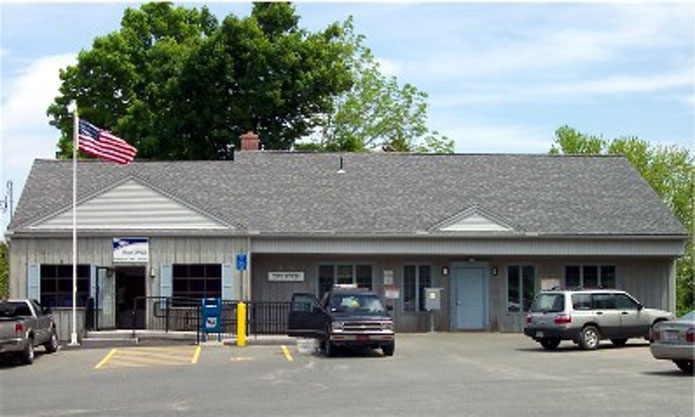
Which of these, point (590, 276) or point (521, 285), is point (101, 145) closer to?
point (521, 285)

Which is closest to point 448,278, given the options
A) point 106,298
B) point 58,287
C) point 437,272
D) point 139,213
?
point 437,272

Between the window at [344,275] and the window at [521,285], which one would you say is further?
the window at [521,285]

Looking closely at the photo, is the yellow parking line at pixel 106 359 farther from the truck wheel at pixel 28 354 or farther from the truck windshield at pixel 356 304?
the truck windshield at pixel 356 304

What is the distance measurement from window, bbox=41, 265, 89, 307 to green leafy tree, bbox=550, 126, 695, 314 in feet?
131

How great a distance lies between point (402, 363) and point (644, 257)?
15.7 meters

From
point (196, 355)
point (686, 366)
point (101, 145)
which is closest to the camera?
point (686, 366)

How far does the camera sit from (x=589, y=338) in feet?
90.4

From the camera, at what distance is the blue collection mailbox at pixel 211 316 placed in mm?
30672

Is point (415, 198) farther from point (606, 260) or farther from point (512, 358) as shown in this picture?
point (512, 358)

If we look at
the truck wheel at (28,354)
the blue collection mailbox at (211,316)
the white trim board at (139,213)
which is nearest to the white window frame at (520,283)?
the white trim board at (139,213)

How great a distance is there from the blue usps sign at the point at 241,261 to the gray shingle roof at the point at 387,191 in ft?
3.50

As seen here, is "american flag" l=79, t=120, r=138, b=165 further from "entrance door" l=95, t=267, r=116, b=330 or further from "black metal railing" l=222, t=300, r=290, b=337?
"black metal railing" l=222, t=300, r=290, b=337

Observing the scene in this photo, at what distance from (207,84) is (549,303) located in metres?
27.2

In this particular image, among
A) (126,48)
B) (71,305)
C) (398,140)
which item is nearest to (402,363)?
(71,305)
